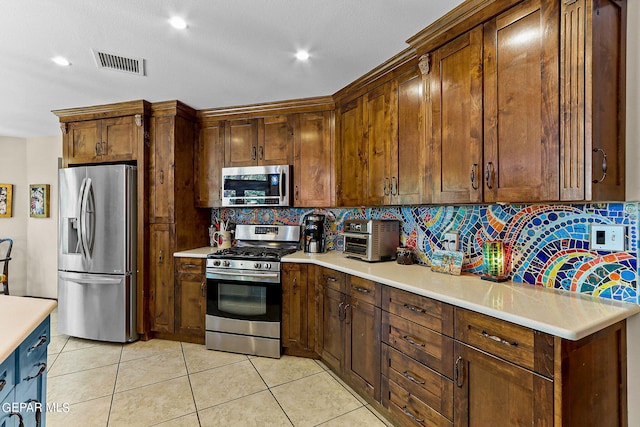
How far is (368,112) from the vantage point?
8.85 feet

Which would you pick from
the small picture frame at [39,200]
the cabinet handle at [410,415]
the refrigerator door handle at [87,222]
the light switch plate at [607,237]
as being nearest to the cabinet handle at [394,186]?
the light switch plate at [607,237]

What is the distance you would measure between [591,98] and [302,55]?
175cm

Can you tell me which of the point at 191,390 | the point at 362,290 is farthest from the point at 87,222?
the point at 362,290

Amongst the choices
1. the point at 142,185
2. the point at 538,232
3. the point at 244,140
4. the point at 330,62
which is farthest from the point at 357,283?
the point at 142,185

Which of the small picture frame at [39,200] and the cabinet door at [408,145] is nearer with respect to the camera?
the cabinet door at [408,145]

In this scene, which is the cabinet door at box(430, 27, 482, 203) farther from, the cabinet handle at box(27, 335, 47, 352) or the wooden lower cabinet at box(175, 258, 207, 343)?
the wooden lower cabinet at box(175, 258, 207, 343)

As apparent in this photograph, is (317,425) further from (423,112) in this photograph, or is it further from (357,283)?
(423,112)

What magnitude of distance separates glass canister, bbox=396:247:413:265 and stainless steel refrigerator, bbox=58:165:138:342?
2.71 m

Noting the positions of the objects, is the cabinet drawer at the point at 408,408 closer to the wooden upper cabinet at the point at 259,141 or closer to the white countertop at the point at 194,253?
the white countertop at the point at 194,253

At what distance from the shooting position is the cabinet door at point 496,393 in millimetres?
1217

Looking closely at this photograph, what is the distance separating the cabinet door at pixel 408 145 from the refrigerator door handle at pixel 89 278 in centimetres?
288

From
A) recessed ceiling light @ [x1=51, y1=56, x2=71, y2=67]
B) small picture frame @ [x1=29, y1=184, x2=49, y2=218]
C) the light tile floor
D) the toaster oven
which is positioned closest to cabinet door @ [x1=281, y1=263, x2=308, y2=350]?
the light tile floor

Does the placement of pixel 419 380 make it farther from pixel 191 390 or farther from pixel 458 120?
pixel 191 390

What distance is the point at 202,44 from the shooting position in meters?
2.14
